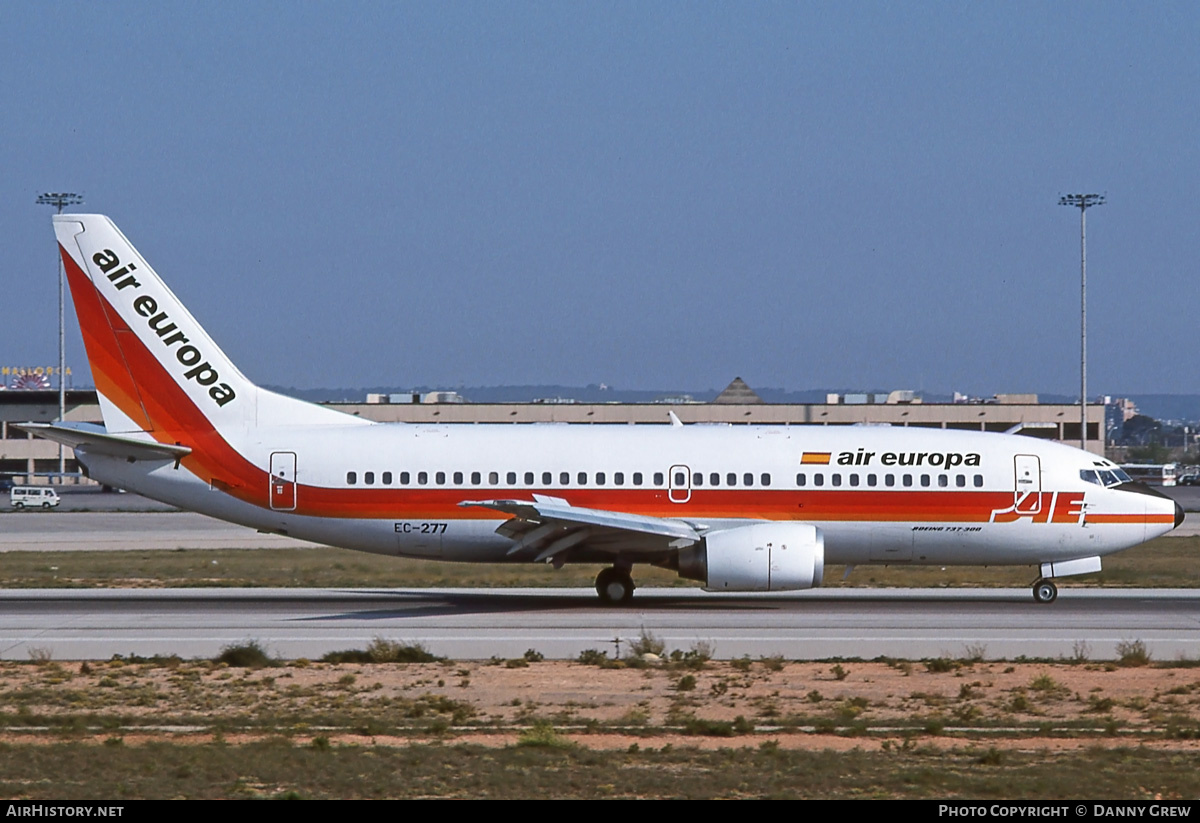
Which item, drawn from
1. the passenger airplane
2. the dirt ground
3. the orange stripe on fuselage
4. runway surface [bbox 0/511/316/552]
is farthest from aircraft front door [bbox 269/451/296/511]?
the orange stripe on fuselage

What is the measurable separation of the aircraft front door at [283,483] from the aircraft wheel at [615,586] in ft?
22.0

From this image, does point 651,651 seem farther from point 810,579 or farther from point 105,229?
point 105,229

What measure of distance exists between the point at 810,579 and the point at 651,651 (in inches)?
271

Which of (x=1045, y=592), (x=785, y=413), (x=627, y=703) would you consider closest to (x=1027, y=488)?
(x=1045, y=592)

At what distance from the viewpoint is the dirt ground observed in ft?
52.5

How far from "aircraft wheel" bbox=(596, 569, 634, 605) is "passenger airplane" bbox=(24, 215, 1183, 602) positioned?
0.04 m

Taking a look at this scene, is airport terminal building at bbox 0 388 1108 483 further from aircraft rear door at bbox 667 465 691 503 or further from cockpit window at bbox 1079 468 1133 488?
aircraft rear door at bbox 667 465 691 503

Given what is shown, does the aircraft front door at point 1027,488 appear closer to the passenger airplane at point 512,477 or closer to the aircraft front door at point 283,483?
the passenger airplane at point 512,477

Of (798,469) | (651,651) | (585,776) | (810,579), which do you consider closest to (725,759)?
(585,776)

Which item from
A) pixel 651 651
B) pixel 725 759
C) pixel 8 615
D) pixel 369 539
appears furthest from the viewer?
pixel 369 539

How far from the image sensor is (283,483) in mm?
29547

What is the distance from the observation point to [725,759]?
14.5 meters
